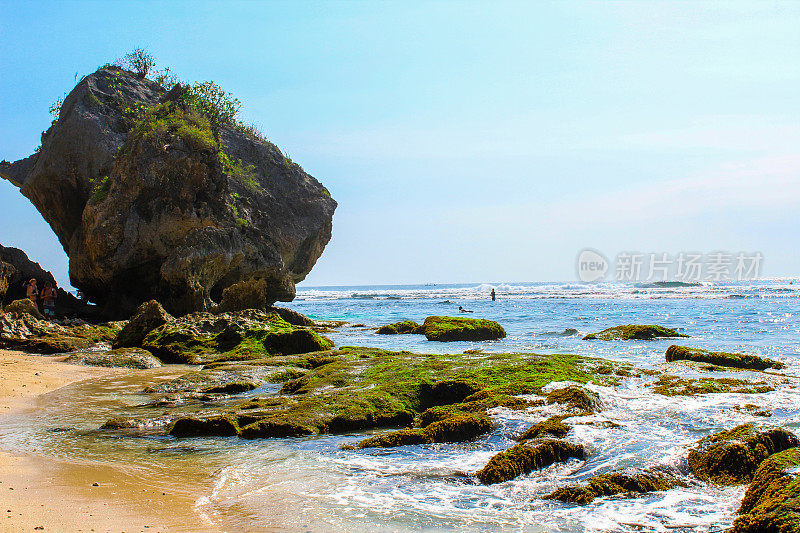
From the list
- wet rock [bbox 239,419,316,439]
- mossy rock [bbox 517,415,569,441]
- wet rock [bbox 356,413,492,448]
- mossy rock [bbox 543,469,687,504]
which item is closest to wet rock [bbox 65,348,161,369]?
wet rock [bbox 239,419,316,439]

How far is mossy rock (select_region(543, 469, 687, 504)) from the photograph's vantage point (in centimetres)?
457

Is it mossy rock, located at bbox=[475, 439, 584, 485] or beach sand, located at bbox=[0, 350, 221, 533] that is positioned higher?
mossy rock, located at bbox=[475, 439, 584, 485]

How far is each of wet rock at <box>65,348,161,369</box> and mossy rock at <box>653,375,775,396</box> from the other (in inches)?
425

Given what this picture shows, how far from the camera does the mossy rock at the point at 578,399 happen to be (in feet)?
24.4

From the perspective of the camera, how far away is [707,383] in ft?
31.7

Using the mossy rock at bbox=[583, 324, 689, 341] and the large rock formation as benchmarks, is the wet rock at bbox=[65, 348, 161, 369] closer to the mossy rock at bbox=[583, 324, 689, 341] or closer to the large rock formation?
the large rock formation

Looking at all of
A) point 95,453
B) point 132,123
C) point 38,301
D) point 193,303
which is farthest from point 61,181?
point 95,453

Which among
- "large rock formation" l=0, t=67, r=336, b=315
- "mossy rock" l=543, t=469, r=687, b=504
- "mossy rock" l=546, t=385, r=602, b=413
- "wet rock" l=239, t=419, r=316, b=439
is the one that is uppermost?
"large rock formation" l=0, t=67, r=336, b=315

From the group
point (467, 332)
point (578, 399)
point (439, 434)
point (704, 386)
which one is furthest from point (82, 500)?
point (467, 332)

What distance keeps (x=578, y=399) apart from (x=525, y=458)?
2.59m

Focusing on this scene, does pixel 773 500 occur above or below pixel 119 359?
above

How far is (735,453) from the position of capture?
16.6ft

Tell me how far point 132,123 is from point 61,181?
4.06 metres

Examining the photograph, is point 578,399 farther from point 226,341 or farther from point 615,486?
point 226,341
